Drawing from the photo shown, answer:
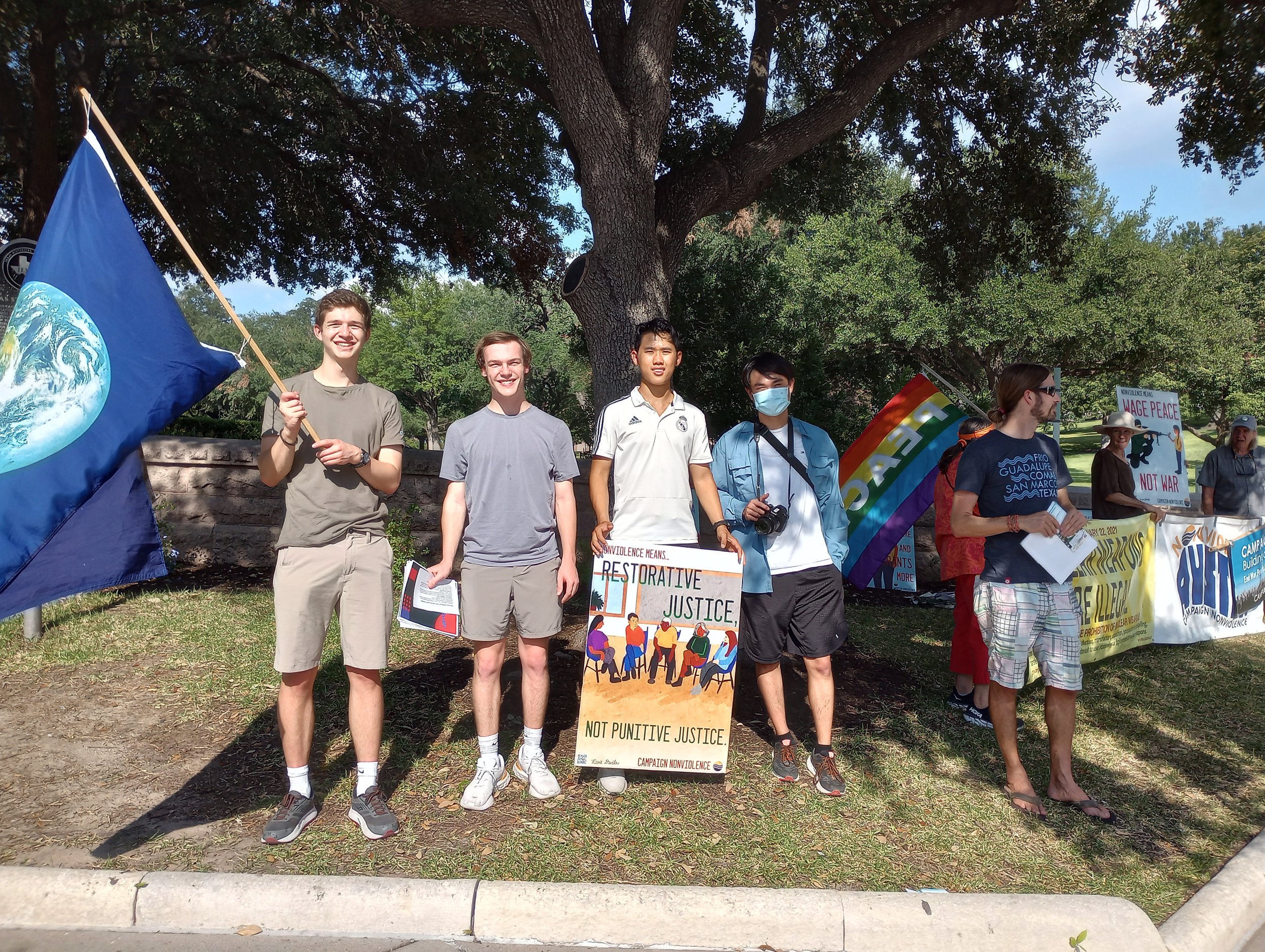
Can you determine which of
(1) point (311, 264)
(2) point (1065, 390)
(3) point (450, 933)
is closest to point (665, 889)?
(3) point (450, 933)

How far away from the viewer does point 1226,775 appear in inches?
183

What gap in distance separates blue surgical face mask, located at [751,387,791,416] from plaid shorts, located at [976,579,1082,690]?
129 cm

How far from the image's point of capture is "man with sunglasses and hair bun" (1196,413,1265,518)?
823 cm

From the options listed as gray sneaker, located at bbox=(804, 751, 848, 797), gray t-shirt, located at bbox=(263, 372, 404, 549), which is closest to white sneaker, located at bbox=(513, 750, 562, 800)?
gray sneaker, located at bbox=(804, 751, 848, 797)

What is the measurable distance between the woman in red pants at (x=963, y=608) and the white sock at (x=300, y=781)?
363 centimetres

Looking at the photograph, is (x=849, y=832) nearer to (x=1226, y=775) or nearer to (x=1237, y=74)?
(x=1226, y=775)

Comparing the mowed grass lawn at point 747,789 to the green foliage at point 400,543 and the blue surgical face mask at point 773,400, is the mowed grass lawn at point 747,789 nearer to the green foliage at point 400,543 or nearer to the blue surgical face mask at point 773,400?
the green foliage at point 400,543

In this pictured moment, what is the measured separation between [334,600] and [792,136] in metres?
5.26

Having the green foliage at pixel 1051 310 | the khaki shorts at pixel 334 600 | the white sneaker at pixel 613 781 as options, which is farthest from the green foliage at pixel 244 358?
the green foliage at pixel 1051 310

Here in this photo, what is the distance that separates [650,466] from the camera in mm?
4215

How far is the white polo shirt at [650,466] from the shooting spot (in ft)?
13.8

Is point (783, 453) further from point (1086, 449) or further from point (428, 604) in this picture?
point (1086, 449)

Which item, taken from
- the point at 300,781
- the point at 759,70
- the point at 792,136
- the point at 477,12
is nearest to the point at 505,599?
the point at 300,781

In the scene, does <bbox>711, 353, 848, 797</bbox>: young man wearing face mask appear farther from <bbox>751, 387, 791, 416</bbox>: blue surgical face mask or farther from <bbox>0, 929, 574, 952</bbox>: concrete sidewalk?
<bbox>0, 929, 574, 952</bbox>: concrete sidewalk
